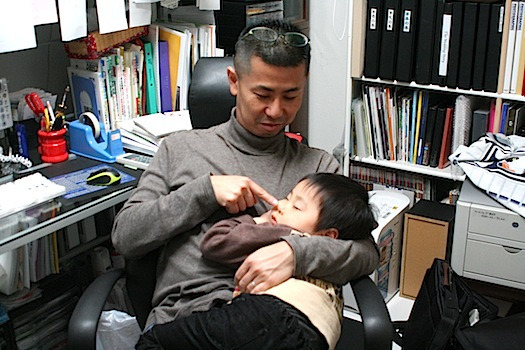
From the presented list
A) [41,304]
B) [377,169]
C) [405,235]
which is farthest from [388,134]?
[41,304]

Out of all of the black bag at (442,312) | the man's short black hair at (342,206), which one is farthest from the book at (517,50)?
the man's short black hair at (342,206)

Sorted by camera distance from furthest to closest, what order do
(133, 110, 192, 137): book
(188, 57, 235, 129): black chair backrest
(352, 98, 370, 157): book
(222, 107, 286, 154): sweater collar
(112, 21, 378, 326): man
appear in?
(352, 98, 370, 157): book
(133, 110, 192, 137): book
(188, 57, 235, 129): black chair backrest
(222, 107, 286, 154): sweater collar
(112, 21, 378, 326): man

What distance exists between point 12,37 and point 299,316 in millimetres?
1206

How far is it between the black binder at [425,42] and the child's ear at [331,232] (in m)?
1.31

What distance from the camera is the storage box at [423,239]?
8.18 feet

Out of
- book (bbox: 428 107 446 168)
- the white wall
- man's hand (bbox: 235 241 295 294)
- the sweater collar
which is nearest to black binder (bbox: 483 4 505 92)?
book (bbox: 428 107 446 168)

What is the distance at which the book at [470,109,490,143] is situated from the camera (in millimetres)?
2447

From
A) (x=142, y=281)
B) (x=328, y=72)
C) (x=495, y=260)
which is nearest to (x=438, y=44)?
(x=328, y=72)

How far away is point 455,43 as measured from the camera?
7.95ft

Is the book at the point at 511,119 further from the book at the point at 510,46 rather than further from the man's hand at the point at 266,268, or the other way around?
the man's hand at the point at 266,268

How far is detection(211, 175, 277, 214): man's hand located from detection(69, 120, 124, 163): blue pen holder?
0.71 m

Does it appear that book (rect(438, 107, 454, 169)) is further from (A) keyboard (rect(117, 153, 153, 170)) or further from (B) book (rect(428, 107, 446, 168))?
(A) keyboard (rect(117, 153, 153, 170))

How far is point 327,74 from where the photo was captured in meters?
3.08

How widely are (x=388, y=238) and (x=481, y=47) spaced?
83 centimetres
